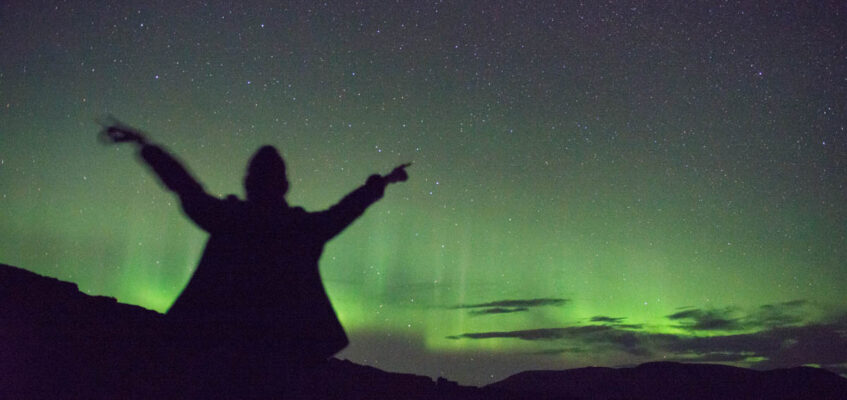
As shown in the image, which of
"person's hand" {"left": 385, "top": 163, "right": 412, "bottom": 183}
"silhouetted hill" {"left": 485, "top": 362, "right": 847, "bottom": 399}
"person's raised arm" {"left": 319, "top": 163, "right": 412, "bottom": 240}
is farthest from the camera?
"silhouetted hill" {"left": 485, "top": 362, "right": 847, "bottom": 399}

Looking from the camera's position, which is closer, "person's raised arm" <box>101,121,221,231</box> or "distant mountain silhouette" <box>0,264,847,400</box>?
"person's raised arm" <box>101,121,221,231</box>

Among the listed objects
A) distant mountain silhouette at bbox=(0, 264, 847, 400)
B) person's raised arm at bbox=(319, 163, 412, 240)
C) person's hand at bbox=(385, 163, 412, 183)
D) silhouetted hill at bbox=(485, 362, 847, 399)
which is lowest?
silhouetted hill at bbox=(485, 362, 847, 399)

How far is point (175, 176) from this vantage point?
2.31 meters

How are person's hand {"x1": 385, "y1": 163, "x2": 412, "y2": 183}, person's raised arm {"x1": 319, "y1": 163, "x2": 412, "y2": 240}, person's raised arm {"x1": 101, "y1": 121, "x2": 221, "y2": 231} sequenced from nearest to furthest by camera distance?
person's raised arm {"x1": 101, "y1": 121, "x2": 221, "y2": 231}, person's raised arm {"x1": 319, "y1": 163, "x2": 412, "y2": 240}, person's hand {"x1": 385, "y1": 163, "x2": 412, "y2": 183}

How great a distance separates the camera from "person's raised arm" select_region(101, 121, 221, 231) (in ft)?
7.59

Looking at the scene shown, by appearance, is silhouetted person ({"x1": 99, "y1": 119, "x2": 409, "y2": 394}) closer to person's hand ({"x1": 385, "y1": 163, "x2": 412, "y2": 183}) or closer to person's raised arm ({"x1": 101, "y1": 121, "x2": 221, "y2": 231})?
person's raised arm ({"x1": 101, "y1": 121, "x2": 221, "y2": 231})

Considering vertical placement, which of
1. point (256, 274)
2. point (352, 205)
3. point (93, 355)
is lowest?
point (93, 355)

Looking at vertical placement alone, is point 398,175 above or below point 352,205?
above

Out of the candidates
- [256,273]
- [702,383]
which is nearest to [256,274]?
[256,273]

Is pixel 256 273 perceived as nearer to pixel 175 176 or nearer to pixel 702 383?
pixel 175 176

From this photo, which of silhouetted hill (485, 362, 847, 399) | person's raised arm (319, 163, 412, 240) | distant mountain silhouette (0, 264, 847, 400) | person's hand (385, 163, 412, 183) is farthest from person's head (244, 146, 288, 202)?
silhouetted hill (485, 362, 847, 399)

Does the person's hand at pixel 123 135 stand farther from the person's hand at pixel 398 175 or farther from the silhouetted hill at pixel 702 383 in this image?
the silhouetted hill at pixel 702 383

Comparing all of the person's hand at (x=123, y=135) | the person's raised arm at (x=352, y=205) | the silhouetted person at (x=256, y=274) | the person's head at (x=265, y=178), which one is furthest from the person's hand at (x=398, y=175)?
the person's hand at (x=123, y=135)

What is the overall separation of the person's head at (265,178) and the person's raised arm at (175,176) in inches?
10.2
